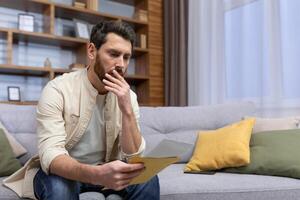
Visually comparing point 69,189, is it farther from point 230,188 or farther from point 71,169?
point 230,188

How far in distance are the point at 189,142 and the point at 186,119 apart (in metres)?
0.18

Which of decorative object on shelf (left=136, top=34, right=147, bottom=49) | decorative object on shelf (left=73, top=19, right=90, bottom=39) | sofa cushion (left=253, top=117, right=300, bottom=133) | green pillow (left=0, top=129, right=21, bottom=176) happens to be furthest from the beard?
decorative object on shelf (left=136, top=34, right=147, bottom=49)

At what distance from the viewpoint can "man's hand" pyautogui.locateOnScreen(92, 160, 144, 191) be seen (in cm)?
90

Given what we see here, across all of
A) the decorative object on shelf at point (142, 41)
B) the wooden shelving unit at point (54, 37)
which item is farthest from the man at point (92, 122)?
the decorative object on shelf at point (142, 41)

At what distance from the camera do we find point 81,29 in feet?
11.1

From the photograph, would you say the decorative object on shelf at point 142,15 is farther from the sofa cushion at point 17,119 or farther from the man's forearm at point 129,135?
the man's forearm at point 129,135

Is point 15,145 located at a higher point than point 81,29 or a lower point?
lower

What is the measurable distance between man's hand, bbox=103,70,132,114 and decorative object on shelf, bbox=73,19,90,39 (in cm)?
224

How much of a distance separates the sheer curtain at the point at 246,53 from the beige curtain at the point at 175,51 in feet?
0.24

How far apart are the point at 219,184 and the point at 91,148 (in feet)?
1.85

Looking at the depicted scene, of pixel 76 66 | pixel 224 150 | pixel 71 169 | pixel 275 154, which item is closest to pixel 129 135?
pixel 71 169

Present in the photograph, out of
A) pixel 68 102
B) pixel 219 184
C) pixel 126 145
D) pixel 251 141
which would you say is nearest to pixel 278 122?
pixel 251 141

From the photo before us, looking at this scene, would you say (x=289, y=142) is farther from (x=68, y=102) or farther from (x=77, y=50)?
(x=77, y=50)

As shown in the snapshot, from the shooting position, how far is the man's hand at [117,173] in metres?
0.90
